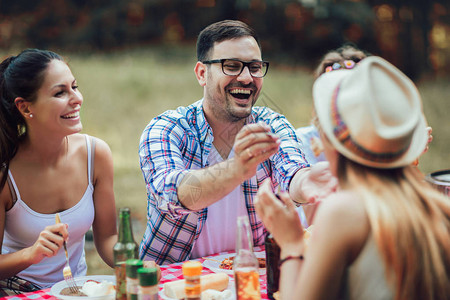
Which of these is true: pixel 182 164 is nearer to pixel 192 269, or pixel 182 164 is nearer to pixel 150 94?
pixel 192 269

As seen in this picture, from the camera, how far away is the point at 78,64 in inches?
384

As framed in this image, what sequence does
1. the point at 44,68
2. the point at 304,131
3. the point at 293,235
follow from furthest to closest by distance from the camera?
1. the point at 304,131
2. the point at 44,68
3. the point at 293,235

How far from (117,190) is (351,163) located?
5.96 meters

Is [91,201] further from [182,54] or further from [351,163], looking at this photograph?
[182,54]

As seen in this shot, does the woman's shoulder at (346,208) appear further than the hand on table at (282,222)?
No

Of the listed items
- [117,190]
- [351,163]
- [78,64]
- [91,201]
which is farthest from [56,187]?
[78,64]

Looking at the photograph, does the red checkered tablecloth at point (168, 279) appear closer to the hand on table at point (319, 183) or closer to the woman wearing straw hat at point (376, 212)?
the hand on table at point (319, 183)

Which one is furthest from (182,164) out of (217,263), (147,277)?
(147,277)

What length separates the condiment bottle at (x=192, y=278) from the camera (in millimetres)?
1409

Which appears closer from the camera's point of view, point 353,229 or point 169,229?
point 353,229

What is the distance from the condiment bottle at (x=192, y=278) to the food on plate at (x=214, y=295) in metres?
0.14

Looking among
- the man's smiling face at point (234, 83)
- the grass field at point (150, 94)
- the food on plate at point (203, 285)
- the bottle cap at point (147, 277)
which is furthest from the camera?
the grass field at point (150, 94)

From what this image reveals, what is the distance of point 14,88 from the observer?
90.4 inches

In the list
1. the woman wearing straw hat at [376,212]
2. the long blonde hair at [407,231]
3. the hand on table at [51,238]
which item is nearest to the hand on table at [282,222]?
the woman wearing straw hat at [376,212]
